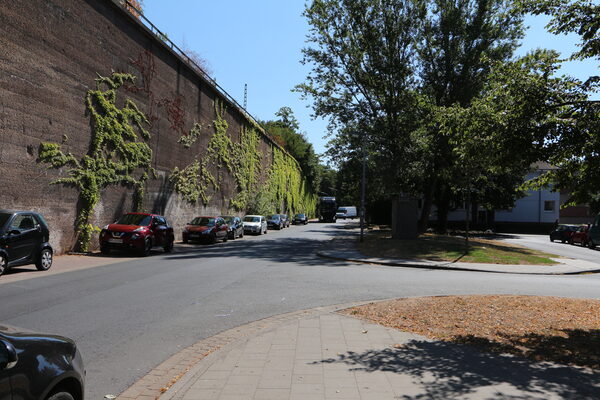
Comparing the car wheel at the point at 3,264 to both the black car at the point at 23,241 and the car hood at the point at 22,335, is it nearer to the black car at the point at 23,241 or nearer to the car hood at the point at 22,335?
the black car at the point at 23,241

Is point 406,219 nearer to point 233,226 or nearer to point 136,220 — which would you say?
point 233,226

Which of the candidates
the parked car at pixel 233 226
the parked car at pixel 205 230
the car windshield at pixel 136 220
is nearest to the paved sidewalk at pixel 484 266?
the car windshield at pixel 136 220

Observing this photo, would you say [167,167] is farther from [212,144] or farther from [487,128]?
[487,128]

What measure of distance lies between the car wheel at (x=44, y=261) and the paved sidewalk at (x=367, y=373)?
30.0ft

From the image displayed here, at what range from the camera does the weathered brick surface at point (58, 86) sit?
47.4ft

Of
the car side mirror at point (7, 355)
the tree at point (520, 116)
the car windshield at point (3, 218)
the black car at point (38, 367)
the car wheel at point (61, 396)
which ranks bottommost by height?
the car wheel at point (61, 396)

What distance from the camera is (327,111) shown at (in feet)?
97.5

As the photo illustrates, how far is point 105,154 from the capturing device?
19.5m

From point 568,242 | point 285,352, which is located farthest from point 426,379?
point 568,242

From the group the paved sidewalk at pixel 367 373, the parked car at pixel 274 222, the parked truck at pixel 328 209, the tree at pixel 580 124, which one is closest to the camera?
the paved sidewalk at pixel 367 373

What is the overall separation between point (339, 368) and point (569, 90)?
564 cm

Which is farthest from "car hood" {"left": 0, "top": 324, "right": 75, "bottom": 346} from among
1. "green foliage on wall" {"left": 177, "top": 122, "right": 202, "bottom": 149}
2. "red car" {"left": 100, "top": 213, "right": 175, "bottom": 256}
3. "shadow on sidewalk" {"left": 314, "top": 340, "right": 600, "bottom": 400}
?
"green foliage on wall" {"left": 177, "top": 122, "right": 202, "bottom": 149}

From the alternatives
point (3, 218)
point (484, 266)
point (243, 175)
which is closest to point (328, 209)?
point (243, 175)

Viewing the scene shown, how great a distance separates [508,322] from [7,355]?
22.2 feet
